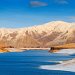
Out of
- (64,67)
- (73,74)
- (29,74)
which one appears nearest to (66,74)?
(73,74)

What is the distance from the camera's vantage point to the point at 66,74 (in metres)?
60.7

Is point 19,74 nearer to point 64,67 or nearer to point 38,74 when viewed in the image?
point 38,74

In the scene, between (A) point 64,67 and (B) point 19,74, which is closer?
(B) point 19,74

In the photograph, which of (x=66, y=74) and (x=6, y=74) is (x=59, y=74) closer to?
(x=66, y=74)

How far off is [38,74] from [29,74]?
154 centimetres

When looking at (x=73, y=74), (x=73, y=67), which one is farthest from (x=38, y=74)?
(x=73, y=67)

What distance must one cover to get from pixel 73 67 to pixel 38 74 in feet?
39.2

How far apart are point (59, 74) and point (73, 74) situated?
89.7 inches

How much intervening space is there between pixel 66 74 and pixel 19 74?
289 inches

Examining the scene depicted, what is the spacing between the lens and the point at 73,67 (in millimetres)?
70438

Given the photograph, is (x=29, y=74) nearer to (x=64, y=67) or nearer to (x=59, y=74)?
(x=59, y=74)

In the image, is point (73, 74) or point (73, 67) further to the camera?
point (73, 67)

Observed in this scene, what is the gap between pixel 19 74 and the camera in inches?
2397

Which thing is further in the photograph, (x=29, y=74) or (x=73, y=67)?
(x=73, y=67)
